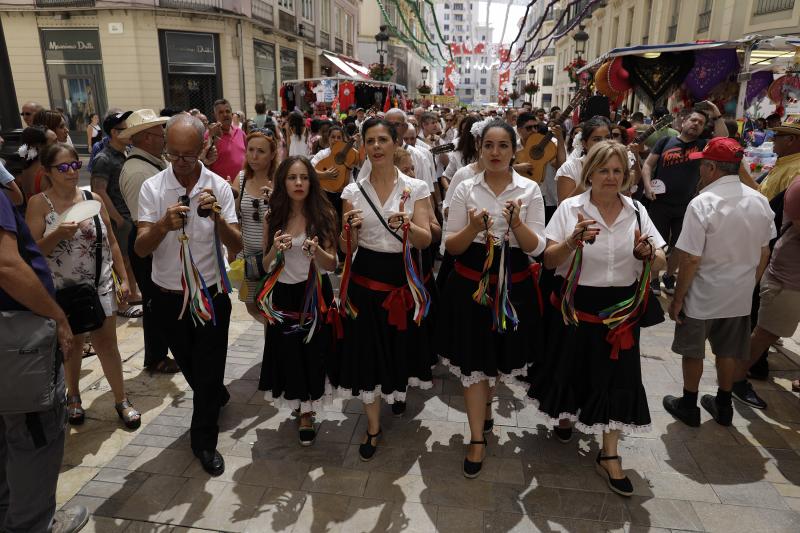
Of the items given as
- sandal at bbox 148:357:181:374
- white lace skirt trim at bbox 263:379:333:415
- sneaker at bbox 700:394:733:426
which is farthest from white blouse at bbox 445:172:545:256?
sandal at bbox 148:357:181:374

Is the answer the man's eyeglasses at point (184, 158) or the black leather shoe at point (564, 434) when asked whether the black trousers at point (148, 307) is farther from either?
the black leather shoe at point (564, 434)

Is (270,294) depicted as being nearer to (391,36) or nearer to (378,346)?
(378,346)

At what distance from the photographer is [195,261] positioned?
9.46ft

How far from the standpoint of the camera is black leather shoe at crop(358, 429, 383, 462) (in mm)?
3055

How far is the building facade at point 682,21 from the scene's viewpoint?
13.1m

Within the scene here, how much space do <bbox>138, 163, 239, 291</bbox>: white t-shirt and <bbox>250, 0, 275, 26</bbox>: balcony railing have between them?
19.6 m

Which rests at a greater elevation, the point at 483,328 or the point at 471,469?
the point at 483,328

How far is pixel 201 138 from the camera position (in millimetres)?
2764

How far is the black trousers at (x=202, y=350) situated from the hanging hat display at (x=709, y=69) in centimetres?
749

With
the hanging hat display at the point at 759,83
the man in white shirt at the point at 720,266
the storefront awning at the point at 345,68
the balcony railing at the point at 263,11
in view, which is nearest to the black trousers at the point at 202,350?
the man in white shirt at the point at 720,266

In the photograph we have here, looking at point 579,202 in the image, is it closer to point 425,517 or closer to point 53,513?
point 425,517

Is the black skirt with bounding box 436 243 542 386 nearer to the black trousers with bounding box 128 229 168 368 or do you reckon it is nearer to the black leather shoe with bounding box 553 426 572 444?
the black leather shoe with bounding box 553 426 572 444

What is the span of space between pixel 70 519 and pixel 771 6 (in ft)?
57.6

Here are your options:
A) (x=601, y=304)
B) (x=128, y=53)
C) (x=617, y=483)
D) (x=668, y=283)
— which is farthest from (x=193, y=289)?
(x=128, y=53)
